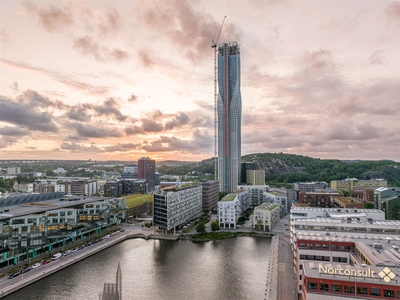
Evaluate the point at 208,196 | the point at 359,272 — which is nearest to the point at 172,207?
the point at 208,196

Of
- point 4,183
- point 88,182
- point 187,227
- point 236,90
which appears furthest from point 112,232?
point 4,183

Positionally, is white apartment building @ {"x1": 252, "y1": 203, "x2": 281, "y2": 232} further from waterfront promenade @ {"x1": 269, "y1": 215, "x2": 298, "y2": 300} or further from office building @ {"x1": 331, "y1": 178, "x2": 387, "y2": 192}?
office building @ {"x1": 331, "y1": 178, "x2": 387, "y2": 192}

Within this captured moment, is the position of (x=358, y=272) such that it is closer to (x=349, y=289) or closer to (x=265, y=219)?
(x=349, y=289)

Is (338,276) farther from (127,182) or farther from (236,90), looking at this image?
(236,90)

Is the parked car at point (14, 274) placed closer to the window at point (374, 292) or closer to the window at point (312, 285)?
the window at point (312, 285)

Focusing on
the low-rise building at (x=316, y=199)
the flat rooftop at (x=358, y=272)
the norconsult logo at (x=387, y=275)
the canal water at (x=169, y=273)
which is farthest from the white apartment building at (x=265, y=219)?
the norconsult logo at (x=387, y=275)

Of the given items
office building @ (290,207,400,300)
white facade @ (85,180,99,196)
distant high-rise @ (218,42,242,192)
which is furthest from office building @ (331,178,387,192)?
white facade @ (85,180,99,196)
